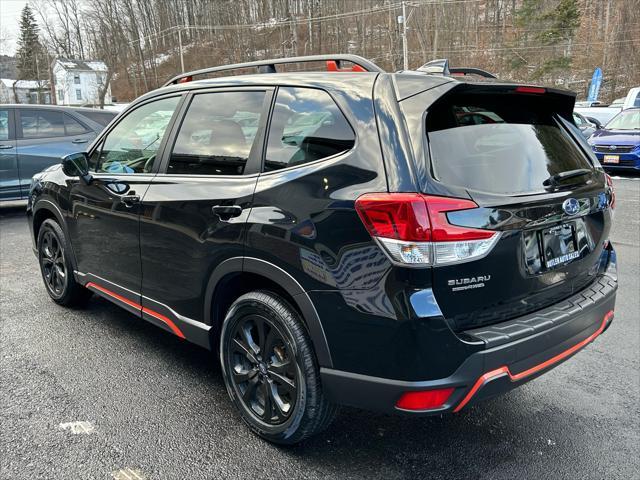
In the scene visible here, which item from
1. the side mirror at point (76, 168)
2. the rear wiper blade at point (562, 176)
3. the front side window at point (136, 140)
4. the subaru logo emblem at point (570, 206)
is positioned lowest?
the subaru logo emblem at point (570, 206)

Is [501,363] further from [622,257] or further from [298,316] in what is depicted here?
[622,257]

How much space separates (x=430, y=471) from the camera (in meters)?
2.45

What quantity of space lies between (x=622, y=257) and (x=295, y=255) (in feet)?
17.2

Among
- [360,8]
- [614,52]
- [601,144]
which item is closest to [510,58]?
[614,52]

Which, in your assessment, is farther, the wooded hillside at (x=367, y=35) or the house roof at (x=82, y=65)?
the house roof at (x=82, y=65)

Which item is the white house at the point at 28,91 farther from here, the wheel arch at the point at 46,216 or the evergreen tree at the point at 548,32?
the wheel arch at the point at 46,216

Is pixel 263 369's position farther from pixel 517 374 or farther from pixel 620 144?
pixel 620 144

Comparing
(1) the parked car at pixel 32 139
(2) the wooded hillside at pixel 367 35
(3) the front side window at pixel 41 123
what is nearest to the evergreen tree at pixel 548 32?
(2) the wooded hillside at pixel 367 35

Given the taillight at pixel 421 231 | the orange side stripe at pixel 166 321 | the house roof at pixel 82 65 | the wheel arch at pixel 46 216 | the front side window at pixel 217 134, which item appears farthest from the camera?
the house roof at pixel 82 65

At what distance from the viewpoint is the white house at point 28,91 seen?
61.6m

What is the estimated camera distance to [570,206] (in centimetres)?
245

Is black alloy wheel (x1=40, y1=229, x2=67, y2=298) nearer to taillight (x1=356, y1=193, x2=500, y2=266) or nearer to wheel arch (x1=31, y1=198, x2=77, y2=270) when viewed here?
wheel arch (x1=31, y1=198, x2=77, y2=270)

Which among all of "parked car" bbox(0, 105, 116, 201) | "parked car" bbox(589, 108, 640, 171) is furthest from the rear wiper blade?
"parked car" bbox(589, 108, 640, 171)

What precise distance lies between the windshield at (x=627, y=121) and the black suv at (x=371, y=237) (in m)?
13.1
